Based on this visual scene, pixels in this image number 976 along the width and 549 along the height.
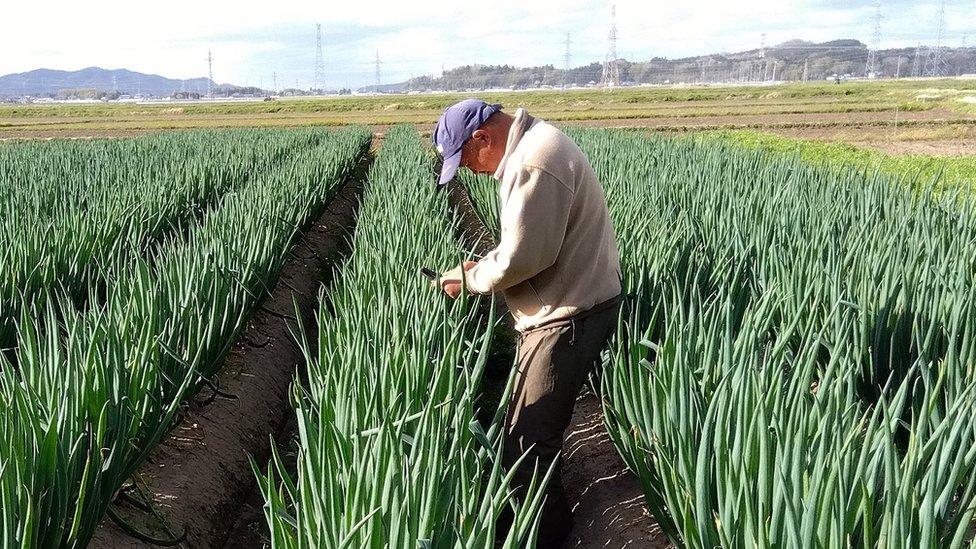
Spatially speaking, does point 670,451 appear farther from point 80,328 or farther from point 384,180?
point 384,180

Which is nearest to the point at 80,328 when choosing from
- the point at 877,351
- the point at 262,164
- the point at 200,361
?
the point at 200,361

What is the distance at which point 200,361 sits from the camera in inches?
119

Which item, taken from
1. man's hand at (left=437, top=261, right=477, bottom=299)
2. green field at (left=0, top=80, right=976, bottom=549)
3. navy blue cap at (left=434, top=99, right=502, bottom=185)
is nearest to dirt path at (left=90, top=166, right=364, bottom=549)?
green field at (left=0, top=80, right=976, bottom=549)

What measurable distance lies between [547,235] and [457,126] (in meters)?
0.42

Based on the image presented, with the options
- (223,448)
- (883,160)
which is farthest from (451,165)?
(883,160)

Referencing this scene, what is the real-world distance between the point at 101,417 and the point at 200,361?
97 cm

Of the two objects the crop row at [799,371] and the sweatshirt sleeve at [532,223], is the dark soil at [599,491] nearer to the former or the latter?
the crop row at [799,371]

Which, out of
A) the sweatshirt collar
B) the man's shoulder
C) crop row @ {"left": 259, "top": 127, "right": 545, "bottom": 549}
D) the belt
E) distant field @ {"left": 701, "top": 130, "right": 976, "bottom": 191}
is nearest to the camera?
crop row @ {"left": 259, "top": 127, "right": 545, "bottom": 549}

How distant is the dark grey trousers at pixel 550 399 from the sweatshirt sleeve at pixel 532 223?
9.7 inches

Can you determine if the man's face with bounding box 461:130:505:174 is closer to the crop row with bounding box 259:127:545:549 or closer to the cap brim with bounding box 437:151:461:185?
the cap brim with bounding box 437:151:461:185

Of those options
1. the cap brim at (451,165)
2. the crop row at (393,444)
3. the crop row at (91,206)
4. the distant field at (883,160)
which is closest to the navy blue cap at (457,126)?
the cap brim at (451,165)

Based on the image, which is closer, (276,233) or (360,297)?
(360,297)

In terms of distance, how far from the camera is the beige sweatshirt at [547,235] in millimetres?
2238

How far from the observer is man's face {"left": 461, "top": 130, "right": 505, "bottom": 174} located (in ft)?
A: 7.78
